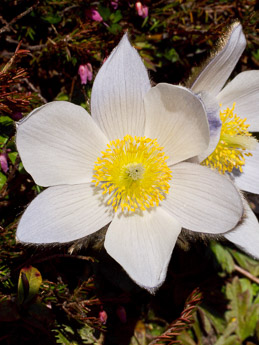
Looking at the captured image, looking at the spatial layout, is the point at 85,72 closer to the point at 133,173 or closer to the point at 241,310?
the point at 133,173

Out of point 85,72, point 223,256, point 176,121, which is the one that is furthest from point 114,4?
point 223,256

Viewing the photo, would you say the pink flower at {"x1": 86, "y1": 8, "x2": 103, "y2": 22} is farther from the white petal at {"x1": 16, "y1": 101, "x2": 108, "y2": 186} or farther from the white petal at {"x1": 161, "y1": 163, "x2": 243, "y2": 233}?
the white petal at {"x1": 161, "y1": 163, "x2": 243, "y2": 233}

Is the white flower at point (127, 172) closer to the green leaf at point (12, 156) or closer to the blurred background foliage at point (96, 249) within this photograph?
the blurred background foliage at point (96, 249)

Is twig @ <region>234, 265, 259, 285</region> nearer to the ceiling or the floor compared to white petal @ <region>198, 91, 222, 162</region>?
nearer to the floor

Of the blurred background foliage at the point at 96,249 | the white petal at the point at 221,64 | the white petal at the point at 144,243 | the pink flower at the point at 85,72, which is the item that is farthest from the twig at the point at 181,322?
the pink flower at the point at 85,72

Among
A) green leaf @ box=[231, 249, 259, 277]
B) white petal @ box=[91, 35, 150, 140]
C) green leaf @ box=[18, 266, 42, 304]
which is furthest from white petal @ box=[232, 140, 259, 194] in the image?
green leaf @ box=[18, 266, 42, 304]
